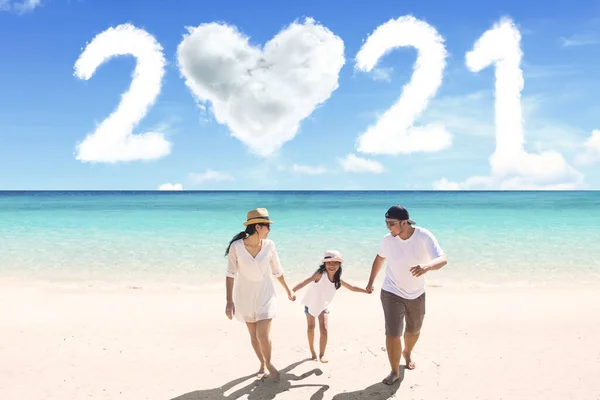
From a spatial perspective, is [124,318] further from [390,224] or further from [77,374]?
[390,224]

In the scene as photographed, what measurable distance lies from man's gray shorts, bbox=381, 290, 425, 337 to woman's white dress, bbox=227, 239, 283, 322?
1.17 metres

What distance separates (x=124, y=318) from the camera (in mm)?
8367

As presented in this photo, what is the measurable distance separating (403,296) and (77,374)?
387 centimetres

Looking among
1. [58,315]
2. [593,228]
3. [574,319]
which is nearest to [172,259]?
[58,315]

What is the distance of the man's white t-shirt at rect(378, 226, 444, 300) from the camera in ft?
15.9

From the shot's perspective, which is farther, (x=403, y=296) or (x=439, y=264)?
(x=403, y=296)

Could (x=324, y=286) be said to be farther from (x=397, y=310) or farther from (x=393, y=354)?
(x=393, y=354)

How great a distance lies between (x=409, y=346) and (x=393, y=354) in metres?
0.61

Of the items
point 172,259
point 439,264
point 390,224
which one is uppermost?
point 390,224

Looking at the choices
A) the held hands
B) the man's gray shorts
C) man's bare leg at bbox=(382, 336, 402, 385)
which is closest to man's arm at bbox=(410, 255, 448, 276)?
the held hands

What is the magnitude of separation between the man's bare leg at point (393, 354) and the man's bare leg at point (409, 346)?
1.47 feet

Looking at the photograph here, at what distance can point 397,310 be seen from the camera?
16.4 ft

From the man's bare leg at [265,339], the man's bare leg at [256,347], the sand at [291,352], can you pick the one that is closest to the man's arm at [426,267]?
the sand at [291,352]

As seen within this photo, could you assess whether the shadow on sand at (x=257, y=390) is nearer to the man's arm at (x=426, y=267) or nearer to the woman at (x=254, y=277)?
the woman at (x=254, y=277)
